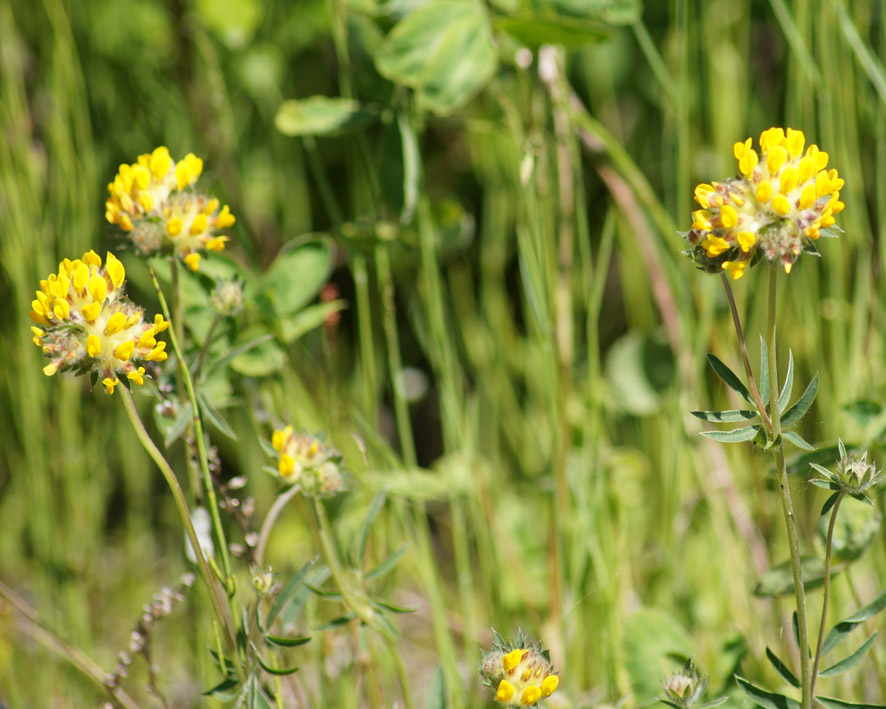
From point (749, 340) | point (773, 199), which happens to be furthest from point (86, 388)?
point (773, 199)

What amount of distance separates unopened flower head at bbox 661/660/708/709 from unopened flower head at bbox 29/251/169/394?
0.40 meters

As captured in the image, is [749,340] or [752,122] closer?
[749,340]

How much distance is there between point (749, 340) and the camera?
1.05 m

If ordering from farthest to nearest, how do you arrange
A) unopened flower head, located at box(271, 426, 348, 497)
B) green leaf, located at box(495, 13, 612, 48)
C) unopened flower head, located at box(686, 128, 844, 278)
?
green leaf, located at box(495, 13, 612, 48) → unopened flower head, located at box(271, 426, 348, 497) → unopened flower head, located at box(686, 128, 844, 278)

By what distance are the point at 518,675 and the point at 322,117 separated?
594mm

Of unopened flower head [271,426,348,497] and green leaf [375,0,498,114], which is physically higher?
green leaf [375,0,498,114]

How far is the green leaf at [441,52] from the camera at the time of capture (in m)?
0.78

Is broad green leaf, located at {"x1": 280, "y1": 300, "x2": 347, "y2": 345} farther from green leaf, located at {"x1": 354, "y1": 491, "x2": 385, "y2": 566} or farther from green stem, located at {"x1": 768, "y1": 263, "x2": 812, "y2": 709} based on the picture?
green stem, located at {"x1": 768, "y1": 263, "x2": 812, "y2": 709}

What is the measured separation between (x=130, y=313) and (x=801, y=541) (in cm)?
73

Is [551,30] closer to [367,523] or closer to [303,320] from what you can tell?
[303,320]

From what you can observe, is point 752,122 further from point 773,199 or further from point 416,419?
point 773,199

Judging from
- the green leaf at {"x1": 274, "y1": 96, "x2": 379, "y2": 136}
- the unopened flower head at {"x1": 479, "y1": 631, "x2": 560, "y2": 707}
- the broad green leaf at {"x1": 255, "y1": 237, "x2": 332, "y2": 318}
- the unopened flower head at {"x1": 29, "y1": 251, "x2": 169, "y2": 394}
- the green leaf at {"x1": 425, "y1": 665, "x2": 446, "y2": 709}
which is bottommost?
the green leaf at {"x1": 425, "y1": 665, "x2": 446, "y2": 709}

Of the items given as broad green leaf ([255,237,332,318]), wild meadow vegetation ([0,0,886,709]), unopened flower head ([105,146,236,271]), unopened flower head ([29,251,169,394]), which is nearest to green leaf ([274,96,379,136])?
wild meadow vegetation ([0,0,886,709])

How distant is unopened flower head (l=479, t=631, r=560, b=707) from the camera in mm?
512
